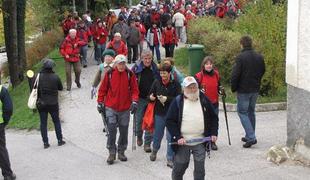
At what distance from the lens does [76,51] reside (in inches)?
648

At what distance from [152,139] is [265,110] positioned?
3.81 meters

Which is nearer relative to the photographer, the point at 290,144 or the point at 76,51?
the point at 290,144

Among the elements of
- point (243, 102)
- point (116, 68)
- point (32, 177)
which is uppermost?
point (116, 68)

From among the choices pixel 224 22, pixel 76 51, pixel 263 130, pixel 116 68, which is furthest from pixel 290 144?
pixel 224 22

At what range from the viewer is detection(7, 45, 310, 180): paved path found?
29.4 ft

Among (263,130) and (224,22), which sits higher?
(224,22)

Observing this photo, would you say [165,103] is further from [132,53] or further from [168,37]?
[132,53]

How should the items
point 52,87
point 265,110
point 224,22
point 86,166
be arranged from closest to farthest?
point 86,166 → point 52,87 → point 265,110 → point 224,22

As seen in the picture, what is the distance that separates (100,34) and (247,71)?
11.1 meters

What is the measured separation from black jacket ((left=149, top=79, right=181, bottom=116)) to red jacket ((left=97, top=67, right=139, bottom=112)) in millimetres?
417

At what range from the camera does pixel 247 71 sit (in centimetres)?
978

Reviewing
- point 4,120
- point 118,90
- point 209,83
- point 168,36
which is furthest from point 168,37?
point 4,120

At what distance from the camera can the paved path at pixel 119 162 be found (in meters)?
8.95

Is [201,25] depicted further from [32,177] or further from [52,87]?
[32,177]
